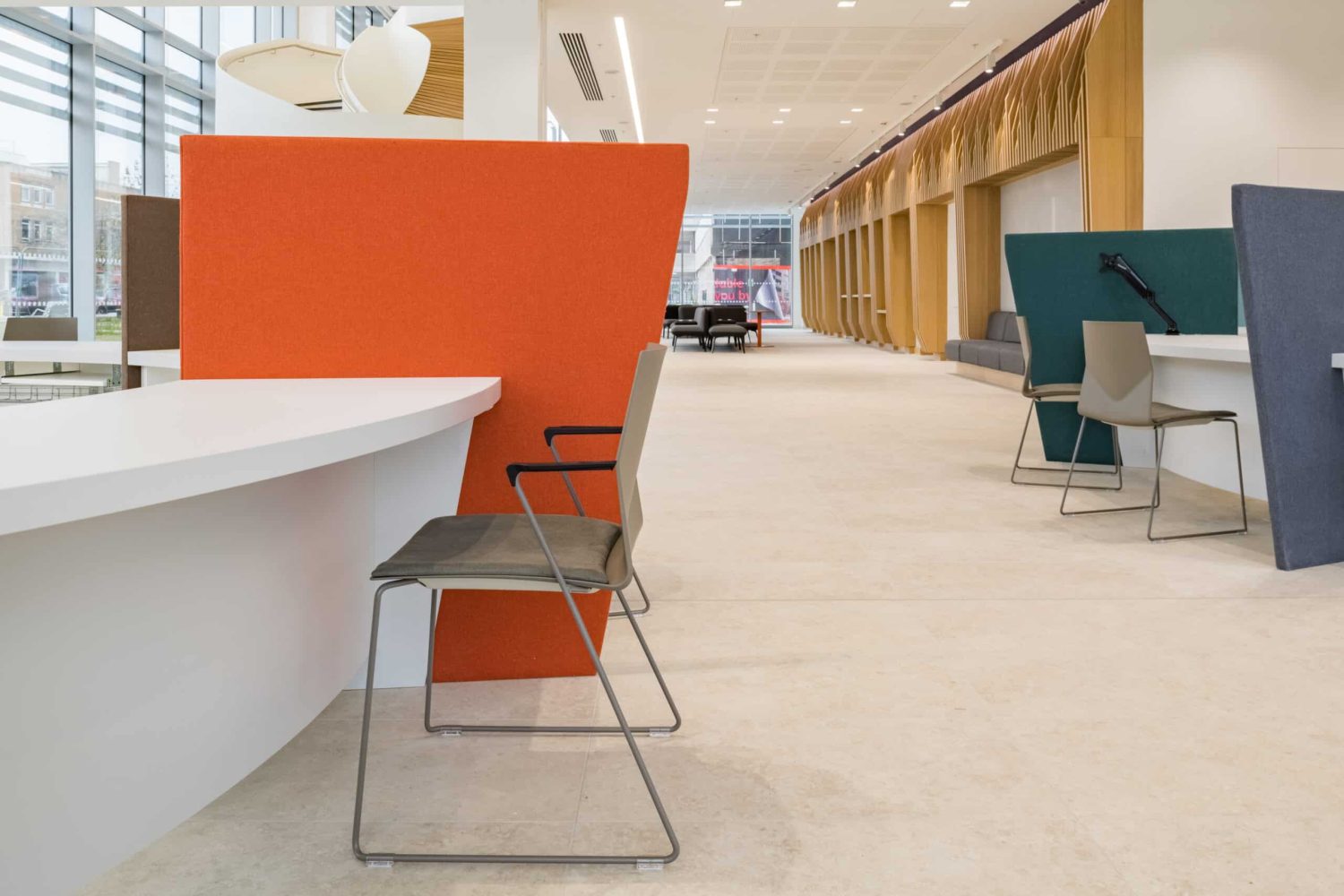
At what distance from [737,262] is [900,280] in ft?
53.9

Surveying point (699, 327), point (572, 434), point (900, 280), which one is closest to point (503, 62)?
point (572, 434)

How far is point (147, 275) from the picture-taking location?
179 inches

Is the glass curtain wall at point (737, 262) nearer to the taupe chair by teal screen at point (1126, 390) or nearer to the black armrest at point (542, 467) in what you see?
the taupe chair by teal screen at point (1126, 390)

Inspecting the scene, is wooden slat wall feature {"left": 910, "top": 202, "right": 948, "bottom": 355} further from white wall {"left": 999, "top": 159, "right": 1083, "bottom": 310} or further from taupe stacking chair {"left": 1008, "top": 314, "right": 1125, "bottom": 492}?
taupe stacking chair {"left": 1008, "top": 314, "right": 1125, "bottom": 492}

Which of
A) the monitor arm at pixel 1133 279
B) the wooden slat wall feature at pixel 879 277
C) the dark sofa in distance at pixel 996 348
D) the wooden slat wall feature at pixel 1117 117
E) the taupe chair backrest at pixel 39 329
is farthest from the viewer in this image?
the wooden slat wall feature at pixel 879 277

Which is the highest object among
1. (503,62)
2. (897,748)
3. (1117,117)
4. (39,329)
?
(503,62)

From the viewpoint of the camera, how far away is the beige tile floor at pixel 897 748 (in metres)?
1.93

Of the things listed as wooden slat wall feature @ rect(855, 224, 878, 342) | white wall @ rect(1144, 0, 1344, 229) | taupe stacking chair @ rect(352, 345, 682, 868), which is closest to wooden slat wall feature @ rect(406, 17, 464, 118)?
white wall @ rect(1144, 0, 1344, 229)

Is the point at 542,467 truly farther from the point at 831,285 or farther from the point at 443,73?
the point at 831,285

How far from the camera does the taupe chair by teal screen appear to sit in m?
4.82

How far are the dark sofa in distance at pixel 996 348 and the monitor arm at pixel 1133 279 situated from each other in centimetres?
481

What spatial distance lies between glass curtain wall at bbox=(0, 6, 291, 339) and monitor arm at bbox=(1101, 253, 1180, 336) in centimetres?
736

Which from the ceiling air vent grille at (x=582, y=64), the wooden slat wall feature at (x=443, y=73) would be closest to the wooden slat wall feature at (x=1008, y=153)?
the ceiling air vent grille at (x=582, y=64)

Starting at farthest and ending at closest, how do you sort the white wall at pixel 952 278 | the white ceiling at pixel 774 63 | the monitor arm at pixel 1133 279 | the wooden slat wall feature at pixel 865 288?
the wooden slat wall feature at pixel 865 288 < the white wall at pixel 952 278 < the white ceiling at pixel 774 63 < the monitor arm at pixel 1133 279
